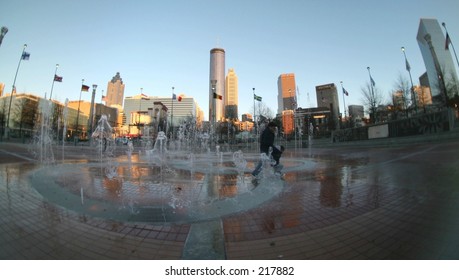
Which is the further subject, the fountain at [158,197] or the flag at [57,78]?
the flag at [57,78]

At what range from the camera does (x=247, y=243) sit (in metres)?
2.87

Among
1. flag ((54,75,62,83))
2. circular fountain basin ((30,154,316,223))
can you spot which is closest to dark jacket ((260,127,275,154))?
circular fountain basin ((30,154,316,223))

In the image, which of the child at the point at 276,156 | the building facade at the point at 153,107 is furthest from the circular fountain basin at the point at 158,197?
the building facade at the point at 153,107

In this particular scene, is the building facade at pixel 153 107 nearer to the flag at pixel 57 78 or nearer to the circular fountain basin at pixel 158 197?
the flag at pixel 57 78

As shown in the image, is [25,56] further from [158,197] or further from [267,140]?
[267,140]

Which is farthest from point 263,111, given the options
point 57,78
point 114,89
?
point 114,89

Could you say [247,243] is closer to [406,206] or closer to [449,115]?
[406,206]

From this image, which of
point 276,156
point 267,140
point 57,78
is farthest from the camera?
point 57,78

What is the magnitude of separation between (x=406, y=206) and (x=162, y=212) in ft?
15.1

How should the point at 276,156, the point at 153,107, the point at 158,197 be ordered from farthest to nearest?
the point at 153,107
the point at 276,156
the point at 158,197

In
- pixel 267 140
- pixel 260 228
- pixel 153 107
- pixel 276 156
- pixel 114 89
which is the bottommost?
pixel 260 228
